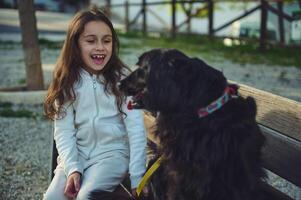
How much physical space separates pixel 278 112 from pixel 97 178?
1.11 metres

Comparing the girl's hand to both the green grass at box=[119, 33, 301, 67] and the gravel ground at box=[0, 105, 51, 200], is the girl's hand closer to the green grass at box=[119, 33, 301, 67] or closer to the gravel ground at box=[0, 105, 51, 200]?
the gravel ground at box=[0, 105, 51, 200]

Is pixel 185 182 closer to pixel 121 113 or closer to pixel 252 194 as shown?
pixel 252 194

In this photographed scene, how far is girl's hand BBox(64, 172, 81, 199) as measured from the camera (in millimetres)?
2611

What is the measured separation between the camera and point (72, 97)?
2764mm

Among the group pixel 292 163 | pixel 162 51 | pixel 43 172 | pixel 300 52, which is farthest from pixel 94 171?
pixel 300 52

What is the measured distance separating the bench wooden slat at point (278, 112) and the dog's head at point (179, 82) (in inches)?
14.7

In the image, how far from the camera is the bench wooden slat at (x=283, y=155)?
2.08 m

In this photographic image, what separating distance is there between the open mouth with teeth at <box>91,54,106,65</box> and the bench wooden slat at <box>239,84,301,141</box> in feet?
2.92

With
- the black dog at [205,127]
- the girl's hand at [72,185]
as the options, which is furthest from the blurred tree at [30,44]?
the black dog at [205,127]

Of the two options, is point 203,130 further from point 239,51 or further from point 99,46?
point 239,51

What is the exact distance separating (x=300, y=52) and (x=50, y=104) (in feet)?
29.3

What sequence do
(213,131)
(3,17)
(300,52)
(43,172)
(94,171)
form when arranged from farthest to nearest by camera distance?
(3,17), (300,52), (43,172), (94,171), (213,131)

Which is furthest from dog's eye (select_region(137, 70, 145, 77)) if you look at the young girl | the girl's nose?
the girl's nose

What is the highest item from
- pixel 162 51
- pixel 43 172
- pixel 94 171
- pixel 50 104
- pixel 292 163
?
pixel 162 51
